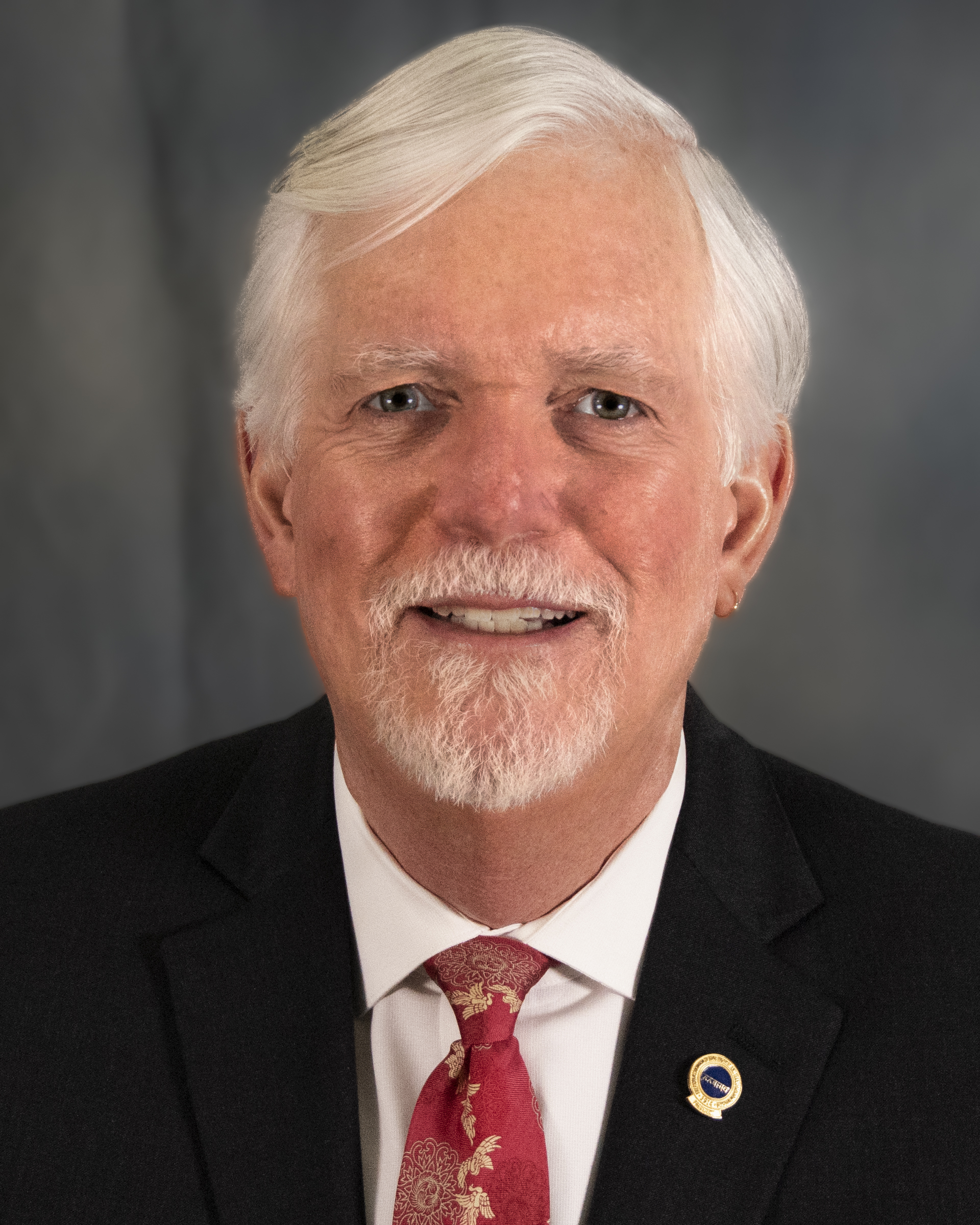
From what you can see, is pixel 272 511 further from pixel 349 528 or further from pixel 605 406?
pixel 605 406

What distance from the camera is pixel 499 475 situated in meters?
2.27

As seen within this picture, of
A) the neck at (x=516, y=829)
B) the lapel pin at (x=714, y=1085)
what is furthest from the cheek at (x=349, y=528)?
the lapel pin at (x=714, y=1085)

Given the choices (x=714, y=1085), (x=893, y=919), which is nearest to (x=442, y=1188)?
(x=714, y=1085)

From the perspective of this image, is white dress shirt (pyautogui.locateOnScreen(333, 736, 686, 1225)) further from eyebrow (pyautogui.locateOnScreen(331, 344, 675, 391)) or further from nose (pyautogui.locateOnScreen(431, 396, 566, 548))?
eyebrow (pyautogui.locateOnScreen(331, 344, 675, 391))

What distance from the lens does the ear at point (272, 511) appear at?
2660mm

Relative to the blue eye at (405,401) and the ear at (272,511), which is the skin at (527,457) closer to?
the blue eye at (405,401)

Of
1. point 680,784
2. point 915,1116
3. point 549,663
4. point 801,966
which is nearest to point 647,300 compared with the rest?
point 549,663

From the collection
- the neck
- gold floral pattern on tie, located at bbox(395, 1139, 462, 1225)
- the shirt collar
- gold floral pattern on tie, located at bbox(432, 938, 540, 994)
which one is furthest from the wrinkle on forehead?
gold floral pattern on tie, located at bbox(395, 1139, 462, 1225)

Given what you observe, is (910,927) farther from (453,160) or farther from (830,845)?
(453,160)

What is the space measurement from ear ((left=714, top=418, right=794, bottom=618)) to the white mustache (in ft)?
1.03

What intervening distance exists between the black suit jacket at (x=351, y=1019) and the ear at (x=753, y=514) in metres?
0.33

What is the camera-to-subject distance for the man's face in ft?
7.50

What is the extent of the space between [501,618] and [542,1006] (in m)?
0.63

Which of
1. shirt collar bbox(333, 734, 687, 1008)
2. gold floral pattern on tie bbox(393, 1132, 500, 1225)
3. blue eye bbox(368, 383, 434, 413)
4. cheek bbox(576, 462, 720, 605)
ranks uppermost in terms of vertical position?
blue eye bbox(368, 383, 434, 413)
